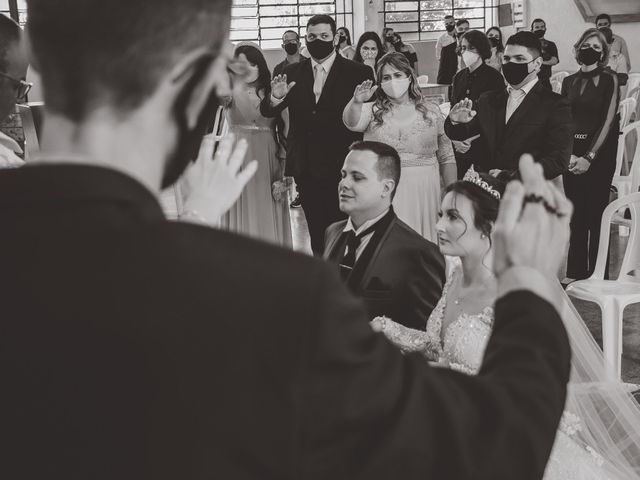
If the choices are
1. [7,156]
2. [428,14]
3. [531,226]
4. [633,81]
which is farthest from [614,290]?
[428,14]

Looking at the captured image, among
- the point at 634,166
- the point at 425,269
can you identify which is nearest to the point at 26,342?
the point at 425,269

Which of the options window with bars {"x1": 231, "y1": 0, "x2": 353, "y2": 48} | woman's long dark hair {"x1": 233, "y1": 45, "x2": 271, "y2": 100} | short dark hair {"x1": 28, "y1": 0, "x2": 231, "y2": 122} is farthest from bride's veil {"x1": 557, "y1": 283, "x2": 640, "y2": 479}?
window with bars {"x1": 231, "y1": 0, "x2": 353, "y2": 48}

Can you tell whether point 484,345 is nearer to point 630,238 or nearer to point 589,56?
point 630,238

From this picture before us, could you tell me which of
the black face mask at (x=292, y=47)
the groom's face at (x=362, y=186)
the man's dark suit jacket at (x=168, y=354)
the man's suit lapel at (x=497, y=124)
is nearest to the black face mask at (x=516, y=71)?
the man's suit lapel at (x=497, y=124)

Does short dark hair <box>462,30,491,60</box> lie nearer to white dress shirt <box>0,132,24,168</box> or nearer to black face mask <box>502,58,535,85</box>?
black face mask <box>502,58,535,85</box>

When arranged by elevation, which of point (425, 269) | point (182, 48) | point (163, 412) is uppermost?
point (182, 48)

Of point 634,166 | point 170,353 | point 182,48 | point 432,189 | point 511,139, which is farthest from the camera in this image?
point 634,166

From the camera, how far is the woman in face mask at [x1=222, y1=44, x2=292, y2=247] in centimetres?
529

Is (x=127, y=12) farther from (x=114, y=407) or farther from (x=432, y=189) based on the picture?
(x=432, y=189)

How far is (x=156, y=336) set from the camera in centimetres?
61

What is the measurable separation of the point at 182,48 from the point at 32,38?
0.44 feet

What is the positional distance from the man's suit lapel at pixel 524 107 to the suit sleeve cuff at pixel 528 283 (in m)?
3.38

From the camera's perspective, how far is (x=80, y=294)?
24.4 inches

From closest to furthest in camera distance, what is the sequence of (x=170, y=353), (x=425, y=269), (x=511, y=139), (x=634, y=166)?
(x=170, y=353), (x=425, y=269), (x=511, y=139), (x=634, y=166)
